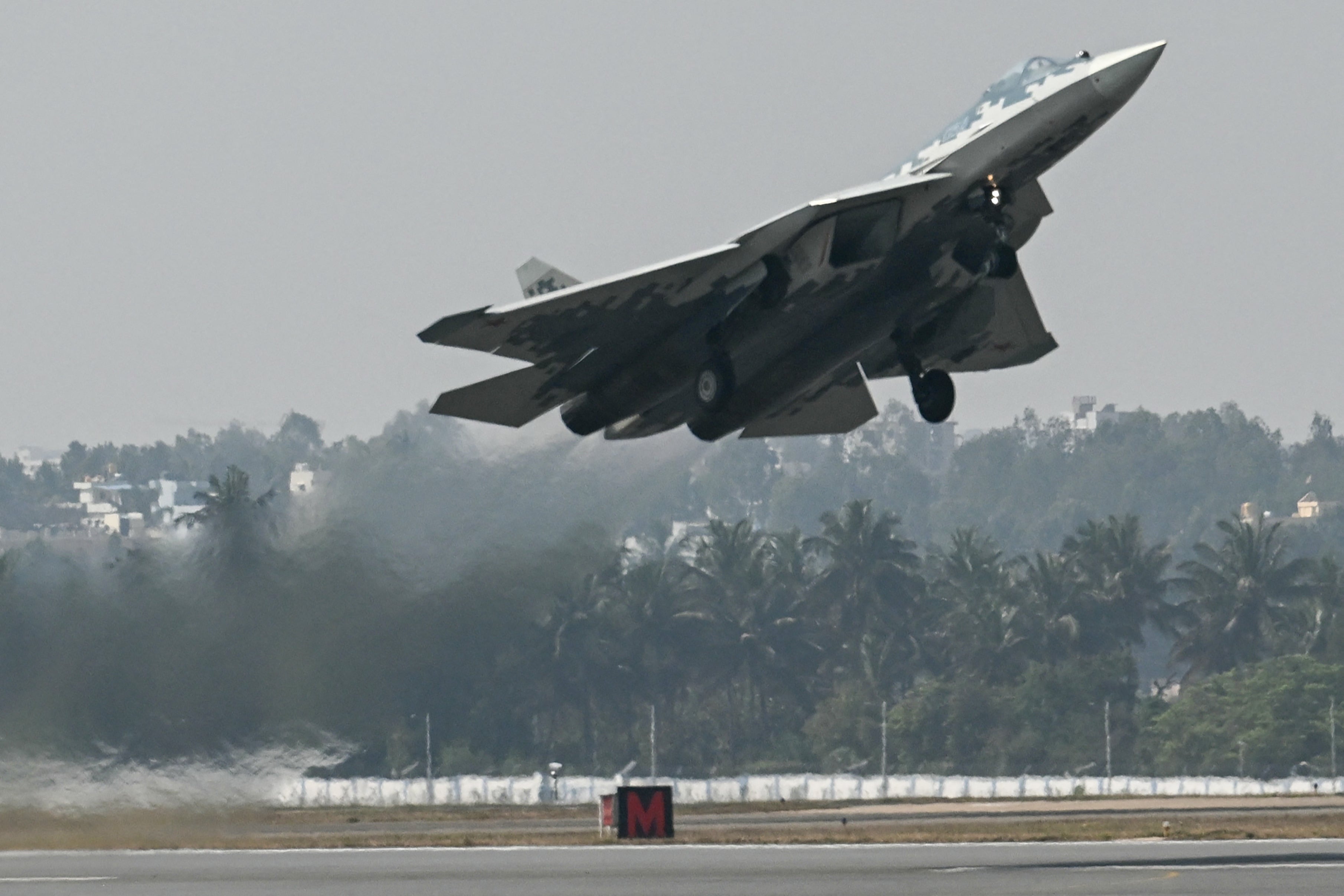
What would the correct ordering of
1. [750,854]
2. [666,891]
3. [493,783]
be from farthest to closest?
[493,783], [750,854], [666,891]

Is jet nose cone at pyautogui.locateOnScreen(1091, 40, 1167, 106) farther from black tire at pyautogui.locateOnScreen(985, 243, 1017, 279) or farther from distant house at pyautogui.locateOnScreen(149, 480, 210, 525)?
distant house at pyautogui.locateOnScreen(149, 480, 210, 525)

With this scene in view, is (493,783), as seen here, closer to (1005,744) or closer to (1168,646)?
(1005,744)

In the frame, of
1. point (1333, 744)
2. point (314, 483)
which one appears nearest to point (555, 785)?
point (314, 483)

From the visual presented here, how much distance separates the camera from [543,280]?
36.3m

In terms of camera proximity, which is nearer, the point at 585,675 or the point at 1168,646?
the point at 585,675

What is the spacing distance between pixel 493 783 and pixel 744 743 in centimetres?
3068

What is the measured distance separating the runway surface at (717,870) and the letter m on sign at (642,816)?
2150mm

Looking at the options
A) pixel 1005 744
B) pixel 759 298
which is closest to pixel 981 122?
pixel 759 298

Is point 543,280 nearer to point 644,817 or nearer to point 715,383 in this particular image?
point 715,383

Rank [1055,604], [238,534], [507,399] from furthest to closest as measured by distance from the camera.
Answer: [1055,604] < [238,534] < [507,399]

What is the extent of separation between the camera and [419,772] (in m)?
65.1

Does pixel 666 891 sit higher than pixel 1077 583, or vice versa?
pixel 1077 583

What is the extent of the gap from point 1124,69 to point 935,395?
739 centimetres

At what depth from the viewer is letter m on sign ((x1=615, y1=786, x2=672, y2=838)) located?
41656 millimetres
